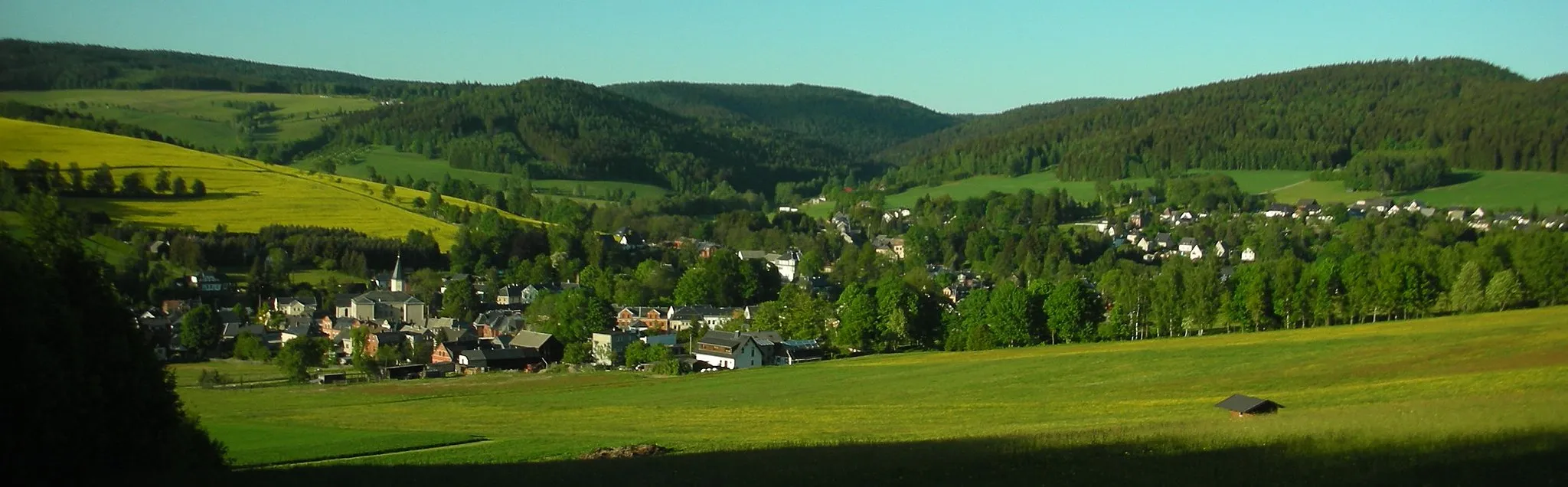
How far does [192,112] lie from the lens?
554 ft

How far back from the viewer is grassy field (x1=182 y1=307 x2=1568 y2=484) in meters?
19.0

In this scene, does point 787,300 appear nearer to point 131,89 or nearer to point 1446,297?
point 1446,297

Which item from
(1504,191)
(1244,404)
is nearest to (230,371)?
(1244,404)

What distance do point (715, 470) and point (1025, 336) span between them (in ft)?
151

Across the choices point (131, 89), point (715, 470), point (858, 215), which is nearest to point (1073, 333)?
point (715, 470)

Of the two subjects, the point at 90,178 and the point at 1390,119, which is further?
the point at 1390,119

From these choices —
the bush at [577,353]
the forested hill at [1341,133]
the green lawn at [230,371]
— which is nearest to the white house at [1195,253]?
the forested hill at [1341,133]

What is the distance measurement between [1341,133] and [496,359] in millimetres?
129753

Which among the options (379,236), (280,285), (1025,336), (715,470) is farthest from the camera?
(379,236)

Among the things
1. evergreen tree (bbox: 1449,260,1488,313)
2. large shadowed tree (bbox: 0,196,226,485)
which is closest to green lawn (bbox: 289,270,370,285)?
evergreen tree (bbox: 1449,260,1488,313)

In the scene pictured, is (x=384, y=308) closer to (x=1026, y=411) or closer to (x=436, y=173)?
(x=1026, y=411)

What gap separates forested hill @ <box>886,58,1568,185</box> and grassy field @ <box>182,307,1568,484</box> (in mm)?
96396

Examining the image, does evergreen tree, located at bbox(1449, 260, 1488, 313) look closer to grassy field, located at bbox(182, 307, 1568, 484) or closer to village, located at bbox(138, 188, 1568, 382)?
grassy field, located at bbox(182, 307, 1568, 484)

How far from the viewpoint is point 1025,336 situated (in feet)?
211
